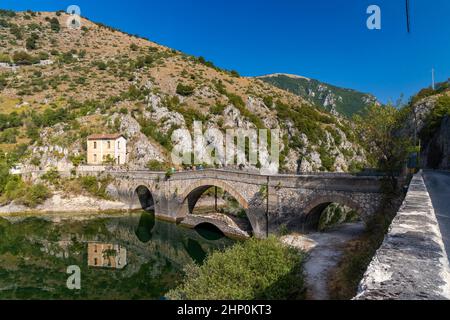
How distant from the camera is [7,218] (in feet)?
123

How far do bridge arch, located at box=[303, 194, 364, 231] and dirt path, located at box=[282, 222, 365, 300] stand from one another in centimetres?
152

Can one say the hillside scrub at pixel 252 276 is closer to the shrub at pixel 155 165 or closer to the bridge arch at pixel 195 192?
the bridge arch at pixel 195 192

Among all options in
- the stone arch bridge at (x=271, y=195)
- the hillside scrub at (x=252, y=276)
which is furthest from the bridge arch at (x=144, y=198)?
the hillside scrub at (x=252, y=276)

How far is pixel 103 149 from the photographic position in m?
50.0

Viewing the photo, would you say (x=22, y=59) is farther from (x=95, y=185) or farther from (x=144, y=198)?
(x=144, y=198)

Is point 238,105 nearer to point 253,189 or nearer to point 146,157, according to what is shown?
point 146,157

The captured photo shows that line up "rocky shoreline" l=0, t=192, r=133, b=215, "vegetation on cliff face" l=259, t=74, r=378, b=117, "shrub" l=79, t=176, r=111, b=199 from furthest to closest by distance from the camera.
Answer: "vegetation on cliff face" l=259, t=74, r=378, b=117, "shrub" l=79, t=176, r=111, b=199, "rocky shoreline" l=0, t=192, r=133, b=215

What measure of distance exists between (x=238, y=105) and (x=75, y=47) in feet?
226

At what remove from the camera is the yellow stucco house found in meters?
50.0

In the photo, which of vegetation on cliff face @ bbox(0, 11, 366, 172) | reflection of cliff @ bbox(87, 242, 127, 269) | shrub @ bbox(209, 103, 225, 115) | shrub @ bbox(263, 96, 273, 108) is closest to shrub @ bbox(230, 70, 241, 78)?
vegetation on cliff face @ bbox(0, 11, 366, 172)

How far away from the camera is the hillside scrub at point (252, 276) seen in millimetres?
10679

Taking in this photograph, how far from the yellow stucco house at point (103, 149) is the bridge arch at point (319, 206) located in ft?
125

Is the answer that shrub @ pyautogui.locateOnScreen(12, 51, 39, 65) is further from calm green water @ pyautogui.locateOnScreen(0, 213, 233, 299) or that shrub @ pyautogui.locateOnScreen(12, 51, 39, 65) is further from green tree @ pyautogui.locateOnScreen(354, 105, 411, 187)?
green tree @ pyautogui.locateOnScreen(354, 105, 411, 187)
